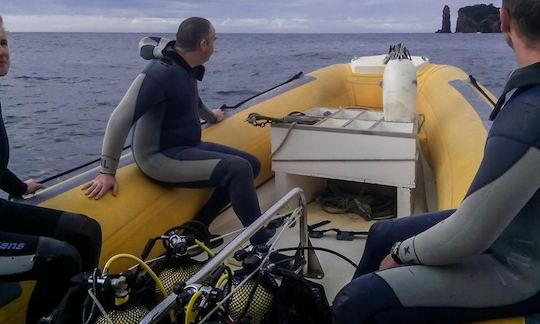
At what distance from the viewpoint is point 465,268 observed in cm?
148

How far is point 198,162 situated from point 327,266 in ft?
2.84

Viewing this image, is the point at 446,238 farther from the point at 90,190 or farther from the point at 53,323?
the point at 90,190

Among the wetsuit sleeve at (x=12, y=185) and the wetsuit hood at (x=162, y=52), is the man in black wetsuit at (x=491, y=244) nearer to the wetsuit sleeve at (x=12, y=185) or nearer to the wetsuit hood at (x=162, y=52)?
the wetsuit sleeve at (x=12, y=185)

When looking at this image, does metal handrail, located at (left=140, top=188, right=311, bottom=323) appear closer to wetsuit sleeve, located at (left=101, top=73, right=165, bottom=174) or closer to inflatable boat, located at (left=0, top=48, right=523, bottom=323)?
inflatable boat, located at (left=0, top=48, right=523, bottom=323)

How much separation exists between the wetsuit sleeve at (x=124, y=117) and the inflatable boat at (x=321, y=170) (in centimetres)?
18

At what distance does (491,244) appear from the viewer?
4.64ft

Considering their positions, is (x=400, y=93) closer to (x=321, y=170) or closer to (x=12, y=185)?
(x=321, y=170)

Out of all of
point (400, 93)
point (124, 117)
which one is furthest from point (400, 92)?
point (124, 117)

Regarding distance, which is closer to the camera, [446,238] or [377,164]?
[446,238]

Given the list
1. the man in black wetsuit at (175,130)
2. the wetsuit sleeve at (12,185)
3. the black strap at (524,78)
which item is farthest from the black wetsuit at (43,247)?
the black strap at (524,78)

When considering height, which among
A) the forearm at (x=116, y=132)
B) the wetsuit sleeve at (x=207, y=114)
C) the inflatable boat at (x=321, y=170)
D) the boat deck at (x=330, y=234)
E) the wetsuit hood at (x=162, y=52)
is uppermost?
the wetsuit hood at (x=162, y=52)

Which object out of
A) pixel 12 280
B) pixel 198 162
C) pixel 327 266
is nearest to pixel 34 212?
pixel 12 280

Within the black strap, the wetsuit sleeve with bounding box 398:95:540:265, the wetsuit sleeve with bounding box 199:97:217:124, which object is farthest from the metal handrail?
the wetsuit sleeve with bounding box 199:97:217:124

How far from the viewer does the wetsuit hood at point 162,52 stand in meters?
2.96
